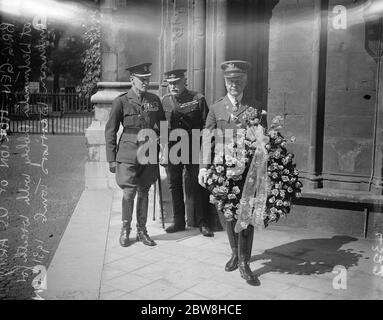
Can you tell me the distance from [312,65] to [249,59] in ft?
2.74

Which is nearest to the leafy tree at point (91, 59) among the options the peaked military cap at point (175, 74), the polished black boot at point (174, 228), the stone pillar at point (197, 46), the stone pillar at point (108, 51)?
the stone pillar at point (108, 51)

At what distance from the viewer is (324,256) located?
5.54 meters

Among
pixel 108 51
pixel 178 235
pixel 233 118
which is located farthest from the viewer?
pixel 108 51

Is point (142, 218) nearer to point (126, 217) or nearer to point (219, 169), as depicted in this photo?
point (126, 217)

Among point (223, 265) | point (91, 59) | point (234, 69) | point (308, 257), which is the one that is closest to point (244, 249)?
point (223, 265)

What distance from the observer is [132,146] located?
5930mm

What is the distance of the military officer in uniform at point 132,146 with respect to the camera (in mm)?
5895

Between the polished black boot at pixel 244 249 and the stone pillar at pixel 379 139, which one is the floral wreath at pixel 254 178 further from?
the stone pillar at pixel 379 139

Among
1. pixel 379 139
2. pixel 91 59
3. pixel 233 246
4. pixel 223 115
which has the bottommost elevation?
pixel 233 246

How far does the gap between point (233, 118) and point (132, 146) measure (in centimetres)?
141

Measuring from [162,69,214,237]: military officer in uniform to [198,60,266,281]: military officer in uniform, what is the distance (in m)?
1.12

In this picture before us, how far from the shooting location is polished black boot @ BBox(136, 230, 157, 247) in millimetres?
5884

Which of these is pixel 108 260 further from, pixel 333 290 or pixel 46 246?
pixel 333 290
